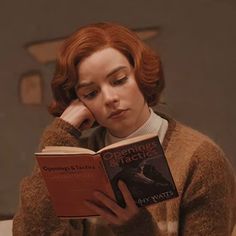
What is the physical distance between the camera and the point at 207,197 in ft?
3.73

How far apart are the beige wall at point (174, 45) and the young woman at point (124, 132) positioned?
2.38 ft

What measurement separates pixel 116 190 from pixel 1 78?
3.64 ft

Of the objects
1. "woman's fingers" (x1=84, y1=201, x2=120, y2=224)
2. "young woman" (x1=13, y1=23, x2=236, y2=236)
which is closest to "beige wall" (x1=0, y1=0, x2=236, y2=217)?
"young woman" (x1=13, y1=23, x2=236, y2=236)

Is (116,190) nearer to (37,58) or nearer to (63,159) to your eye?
(63,159)

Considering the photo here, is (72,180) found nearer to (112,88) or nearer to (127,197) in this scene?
(127,197)

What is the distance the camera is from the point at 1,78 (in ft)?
6.58

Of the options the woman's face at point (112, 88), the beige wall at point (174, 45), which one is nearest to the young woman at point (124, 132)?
the woman's face at point (112, 88)

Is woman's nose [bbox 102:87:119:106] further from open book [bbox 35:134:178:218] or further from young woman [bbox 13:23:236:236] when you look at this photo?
open book [bbox 35:134:178:218]

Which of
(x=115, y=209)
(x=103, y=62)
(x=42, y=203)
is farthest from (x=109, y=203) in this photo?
(x=103, y=62)

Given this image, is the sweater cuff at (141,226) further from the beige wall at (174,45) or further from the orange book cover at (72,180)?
the beige wall at (174,45)

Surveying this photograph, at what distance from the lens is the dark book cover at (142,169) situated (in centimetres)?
97

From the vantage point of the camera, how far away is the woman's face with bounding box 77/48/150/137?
1.16 m

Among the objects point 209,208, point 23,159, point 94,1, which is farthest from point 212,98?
point 209,208

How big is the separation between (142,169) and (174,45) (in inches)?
41.7
